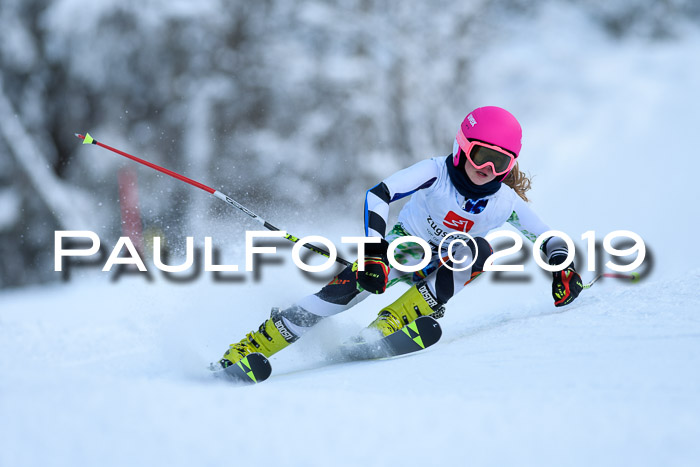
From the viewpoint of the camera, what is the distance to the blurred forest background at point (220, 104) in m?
10.9

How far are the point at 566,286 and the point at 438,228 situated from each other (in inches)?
24.6

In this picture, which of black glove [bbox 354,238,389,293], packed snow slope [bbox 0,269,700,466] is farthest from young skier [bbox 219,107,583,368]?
packed snow slope [bbox 0,269,700,466]

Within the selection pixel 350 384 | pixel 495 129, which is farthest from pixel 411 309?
pixel 350 384

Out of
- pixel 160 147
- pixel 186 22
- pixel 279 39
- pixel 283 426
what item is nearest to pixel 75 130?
pixel 160 147

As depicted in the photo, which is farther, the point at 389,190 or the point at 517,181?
the point at 517,181

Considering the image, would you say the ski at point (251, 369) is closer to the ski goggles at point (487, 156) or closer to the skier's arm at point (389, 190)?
the skier's arm at point (389, 190)

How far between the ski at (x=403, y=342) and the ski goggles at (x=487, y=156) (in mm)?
663

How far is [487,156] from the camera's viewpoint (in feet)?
9.03

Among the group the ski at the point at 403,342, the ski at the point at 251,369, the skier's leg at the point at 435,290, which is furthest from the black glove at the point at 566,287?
the ski at the point at 251,369

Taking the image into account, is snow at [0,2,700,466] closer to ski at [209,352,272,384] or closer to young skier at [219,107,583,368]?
ski at [209,352,272,384]

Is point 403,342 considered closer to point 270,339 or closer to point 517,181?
point 270,339

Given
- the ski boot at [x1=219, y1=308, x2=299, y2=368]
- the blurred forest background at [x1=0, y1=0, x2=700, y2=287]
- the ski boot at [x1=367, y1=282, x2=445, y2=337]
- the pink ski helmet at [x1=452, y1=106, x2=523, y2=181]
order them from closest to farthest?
the pink ski helmet at [x1=452, y1=106, x2=523, y2=181] < the ski boot at [x1=219, y1=308, x2=299, y2=368] < the ski boot at [x1=367, y1=282, x2=445, y2=337] < the blurred forest background at [x1=0, y1=0, x2=700, y2=287]

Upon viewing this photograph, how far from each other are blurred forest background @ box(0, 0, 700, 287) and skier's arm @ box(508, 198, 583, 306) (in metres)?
7.72

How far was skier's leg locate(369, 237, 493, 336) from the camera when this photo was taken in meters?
2.95
